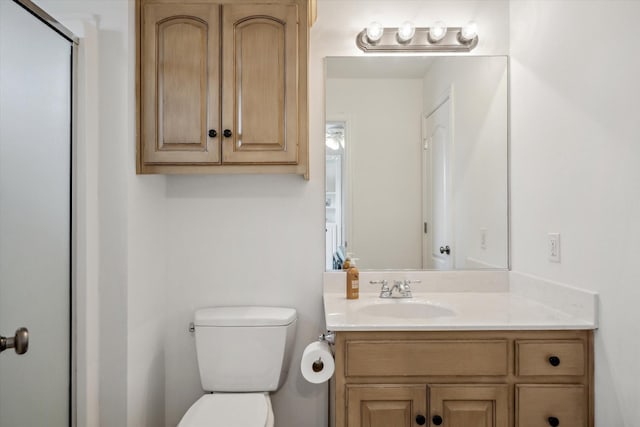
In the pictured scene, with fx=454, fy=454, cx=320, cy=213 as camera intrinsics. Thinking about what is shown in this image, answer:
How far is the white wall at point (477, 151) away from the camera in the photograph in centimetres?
217

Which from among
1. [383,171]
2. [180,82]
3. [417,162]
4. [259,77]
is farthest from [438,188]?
[180,82]

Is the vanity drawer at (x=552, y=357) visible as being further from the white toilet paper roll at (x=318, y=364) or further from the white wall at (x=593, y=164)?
the white toilet paper roll at (x=318, y=364)

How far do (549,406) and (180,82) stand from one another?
187 centimetres

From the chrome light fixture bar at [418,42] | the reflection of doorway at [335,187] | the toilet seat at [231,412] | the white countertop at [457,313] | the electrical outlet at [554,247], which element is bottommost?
the toilet seat at [231,412]

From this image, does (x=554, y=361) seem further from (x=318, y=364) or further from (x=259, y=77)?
(x=259, y=77)

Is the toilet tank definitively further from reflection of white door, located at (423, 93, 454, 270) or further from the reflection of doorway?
reflection of white door, located at (423, 93, 454, 270)

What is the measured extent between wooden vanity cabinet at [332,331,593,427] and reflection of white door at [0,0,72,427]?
3.19 feet

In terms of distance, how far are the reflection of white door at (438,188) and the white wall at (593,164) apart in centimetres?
34

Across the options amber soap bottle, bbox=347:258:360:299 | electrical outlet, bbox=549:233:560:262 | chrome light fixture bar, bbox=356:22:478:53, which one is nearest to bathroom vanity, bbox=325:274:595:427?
electrical outlet, bbox=549:233:560:262

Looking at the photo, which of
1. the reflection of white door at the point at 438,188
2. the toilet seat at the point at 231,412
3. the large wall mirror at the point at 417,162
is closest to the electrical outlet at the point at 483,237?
the large wall mirror at the point at 417,162

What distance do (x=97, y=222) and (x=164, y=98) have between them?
58 cm

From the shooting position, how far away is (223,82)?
6.26 ft

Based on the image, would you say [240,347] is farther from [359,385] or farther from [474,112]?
[474,112]

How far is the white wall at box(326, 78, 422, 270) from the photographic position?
219cm
